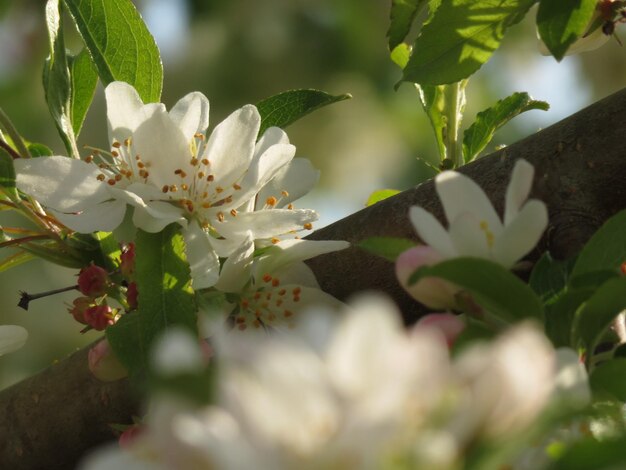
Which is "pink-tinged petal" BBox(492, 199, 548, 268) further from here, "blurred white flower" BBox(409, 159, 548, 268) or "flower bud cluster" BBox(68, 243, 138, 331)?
"flower bud cluster" BBox(68, 243, 138, 331)

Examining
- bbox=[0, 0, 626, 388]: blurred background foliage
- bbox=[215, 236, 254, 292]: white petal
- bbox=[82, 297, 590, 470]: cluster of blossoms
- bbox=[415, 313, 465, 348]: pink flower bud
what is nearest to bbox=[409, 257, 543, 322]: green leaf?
bbox=[415, 313, 465, 348]: pink flower bud

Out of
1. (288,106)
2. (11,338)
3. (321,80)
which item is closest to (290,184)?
(288,106)

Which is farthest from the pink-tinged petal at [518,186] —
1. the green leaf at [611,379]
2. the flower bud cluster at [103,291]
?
the flower bud cluster at [103,291]

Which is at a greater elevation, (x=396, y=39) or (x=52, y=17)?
(x=52, y=17)

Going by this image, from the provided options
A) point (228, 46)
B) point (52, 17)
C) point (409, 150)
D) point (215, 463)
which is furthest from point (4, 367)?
point (215, 463)

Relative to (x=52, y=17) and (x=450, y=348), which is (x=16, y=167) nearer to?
(x=52, y=17)

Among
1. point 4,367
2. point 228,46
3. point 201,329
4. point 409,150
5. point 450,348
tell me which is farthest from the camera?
point 409,150

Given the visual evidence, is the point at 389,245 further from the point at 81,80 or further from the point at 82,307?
the point at 81,80

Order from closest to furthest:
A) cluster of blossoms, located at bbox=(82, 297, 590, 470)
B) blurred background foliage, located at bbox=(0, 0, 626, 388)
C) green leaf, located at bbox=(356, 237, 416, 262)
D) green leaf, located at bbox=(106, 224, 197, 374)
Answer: cluster of blossoms, located at bbox=(82, 297, 590, 470), green leaf, located at bbox=(356, 237, 416, 262), green leaf, located at bbox=(106, 224, 197, 374), blurred background foliage, located at bbox=(0, 0, 626, 388)
